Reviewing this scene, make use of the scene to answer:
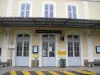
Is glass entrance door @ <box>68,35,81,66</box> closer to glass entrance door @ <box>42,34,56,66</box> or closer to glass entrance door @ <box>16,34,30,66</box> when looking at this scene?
glass entrance door @ <box>42,34,56,66</box>

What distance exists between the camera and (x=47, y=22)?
1438cm

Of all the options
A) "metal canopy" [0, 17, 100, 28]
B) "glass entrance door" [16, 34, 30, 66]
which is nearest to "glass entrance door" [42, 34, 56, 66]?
"metal canopy" [0, 17, 100, 28]

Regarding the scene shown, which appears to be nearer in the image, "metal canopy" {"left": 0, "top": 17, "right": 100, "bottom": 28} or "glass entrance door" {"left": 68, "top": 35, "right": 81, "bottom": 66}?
"metal canopy" {"left": 0, "top": 17, "right": 100, "bottom": 28}

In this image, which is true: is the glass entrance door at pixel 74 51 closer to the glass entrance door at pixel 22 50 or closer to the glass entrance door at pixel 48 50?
the glass entrance door at pixel 48 50

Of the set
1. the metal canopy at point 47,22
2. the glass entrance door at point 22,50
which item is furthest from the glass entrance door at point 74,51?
the glass entrance door at point 22,50

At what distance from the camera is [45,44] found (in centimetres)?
1590

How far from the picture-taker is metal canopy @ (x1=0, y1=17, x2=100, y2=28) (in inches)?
537

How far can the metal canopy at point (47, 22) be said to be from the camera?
537 inches

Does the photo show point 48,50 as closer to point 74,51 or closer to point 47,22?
point 74,51

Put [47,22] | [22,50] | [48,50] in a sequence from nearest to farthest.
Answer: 1. [47,22]
2. [22,50]
3. [48,50]

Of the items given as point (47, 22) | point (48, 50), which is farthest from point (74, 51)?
point (47, 22)

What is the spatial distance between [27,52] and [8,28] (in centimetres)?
247

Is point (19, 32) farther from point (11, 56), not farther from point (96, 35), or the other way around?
point (96, 35)

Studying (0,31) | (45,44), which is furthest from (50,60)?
(0,31)
